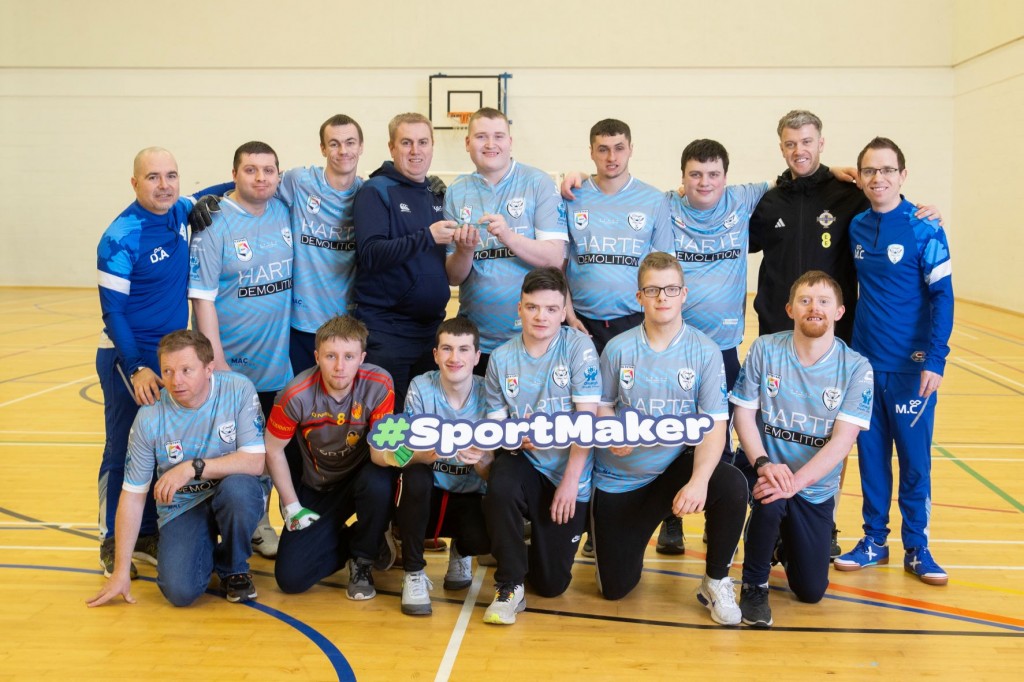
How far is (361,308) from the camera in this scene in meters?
4.41

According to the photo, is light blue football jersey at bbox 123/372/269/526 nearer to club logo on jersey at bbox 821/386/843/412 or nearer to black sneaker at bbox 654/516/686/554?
black sneaker at bbox 654/516/686/554

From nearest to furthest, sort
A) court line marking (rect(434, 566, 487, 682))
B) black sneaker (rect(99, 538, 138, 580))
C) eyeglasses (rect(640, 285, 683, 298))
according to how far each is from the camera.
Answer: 1. court line marking (rect(434, 566, 487, 682))
2. eyeglasses (rect(640, 285, 683, 298))
3. black sneaker (rect(99, 538, 138, 580))

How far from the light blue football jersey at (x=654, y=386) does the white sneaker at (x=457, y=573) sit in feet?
2.33

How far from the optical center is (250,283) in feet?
14.3

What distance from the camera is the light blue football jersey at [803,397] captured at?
385 centimetres

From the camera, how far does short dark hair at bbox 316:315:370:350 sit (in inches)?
153

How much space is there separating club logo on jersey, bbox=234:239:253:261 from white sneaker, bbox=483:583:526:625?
6.25ft

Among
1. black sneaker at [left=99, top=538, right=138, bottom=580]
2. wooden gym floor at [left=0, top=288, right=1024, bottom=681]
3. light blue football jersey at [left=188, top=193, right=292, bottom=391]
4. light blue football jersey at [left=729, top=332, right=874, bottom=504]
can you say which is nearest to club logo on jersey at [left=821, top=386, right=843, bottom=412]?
light blue football jersey at [left=729, top=332, right=874, bottom=504]

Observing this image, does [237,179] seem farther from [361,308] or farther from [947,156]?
[947,156]

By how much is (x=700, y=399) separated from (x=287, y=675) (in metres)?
1.90

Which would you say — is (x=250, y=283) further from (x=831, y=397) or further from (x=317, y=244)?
(x=831, y=397)

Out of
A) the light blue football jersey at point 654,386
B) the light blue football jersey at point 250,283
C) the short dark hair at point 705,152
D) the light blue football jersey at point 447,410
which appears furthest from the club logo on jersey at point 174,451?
the short dark hair at point 705,152

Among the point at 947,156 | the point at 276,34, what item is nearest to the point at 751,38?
the point at 947,156

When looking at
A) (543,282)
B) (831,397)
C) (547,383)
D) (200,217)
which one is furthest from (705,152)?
(200,217)
